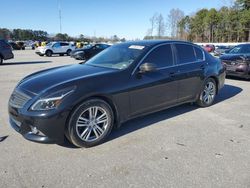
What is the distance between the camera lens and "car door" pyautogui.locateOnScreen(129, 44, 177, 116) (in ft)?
15.0

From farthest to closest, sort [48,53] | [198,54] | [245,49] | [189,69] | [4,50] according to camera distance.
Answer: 1. [48,53]
2. [4,50]
3. [245,49]
4. [198,54]
5. [189,69]

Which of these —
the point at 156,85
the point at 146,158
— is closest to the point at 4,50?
the point at 156,85

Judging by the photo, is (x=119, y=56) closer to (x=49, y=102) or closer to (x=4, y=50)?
(x=49, y=102)

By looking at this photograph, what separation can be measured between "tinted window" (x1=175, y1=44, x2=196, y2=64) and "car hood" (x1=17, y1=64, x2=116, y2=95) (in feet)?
5.67

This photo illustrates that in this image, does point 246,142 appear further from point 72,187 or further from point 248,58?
point 248,58

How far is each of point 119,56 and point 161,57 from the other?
0.81 metres

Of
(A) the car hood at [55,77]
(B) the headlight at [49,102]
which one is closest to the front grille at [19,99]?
(A) the car hood at [55,77]

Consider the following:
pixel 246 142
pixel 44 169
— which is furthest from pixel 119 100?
pixel 246 142

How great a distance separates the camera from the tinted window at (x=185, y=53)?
5.51 meters

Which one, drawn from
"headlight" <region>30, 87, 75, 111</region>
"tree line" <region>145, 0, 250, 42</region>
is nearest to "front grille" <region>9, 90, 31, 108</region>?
"headlight" <region>30, 87, 75, 111</region>

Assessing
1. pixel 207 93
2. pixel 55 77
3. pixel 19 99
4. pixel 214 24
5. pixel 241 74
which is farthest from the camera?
pixel 214 24

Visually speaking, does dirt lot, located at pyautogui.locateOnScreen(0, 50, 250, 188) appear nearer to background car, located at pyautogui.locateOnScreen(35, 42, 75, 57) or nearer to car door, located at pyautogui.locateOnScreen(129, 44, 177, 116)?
car door, located at pyautogui.locateOnScreen(129, 44, 177, 116)

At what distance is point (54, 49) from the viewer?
28.8 m

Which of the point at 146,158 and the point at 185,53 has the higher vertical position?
the point at 185,53
